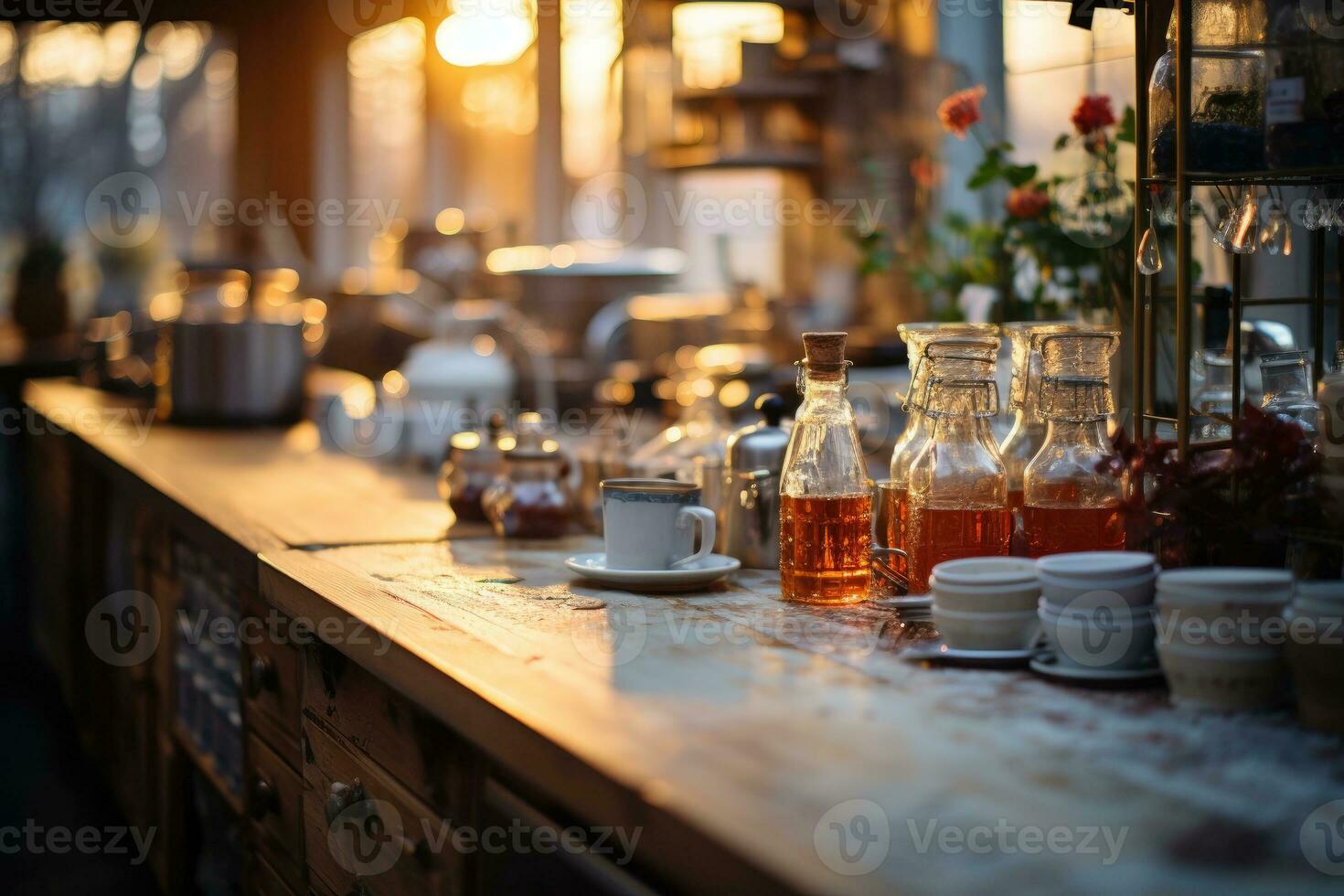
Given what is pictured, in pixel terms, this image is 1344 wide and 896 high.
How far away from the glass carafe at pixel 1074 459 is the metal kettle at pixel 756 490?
0.36 metres

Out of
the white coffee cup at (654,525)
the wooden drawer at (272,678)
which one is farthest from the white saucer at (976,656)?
the wooden drawer at (272,678)

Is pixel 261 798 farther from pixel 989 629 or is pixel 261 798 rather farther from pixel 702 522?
pixel 989 629

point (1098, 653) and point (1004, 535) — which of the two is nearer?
point (1098, 653)

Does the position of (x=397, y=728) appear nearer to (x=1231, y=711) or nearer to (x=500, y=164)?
(x=1231, y=711)

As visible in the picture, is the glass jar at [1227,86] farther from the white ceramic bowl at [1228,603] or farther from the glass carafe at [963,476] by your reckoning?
the white ceramic bowl at [1228,603]

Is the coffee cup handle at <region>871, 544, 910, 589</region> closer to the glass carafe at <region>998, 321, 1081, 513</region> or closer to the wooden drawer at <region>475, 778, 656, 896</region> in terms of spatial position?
the glass carafe at <region>998, 321, 1081, 513</region>

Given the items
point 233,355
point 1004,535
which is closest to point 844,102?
point 233,355

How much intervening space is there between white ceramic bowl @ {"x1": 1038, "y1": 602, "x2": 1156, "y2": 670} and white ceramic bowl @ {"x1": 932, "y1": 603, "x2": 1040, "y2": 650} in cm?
6

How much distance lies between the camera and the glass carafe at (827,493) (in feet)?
4.81

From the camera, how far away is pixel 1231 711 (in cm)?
105

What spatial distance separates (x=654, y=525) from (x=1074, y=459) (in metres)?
0.46

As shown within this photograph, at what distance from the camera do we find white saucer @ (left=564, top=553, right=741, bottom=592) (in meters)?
1.56

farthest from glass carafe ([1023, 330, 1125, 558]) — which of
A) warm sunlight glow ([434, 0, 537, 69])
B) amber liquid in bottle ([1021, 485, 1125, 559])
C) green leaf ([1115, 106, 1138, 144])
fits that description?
warm sunlight glow ([434, 0, 537, 69])

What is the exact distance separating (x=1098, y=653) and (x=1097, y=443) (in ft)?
0.98
